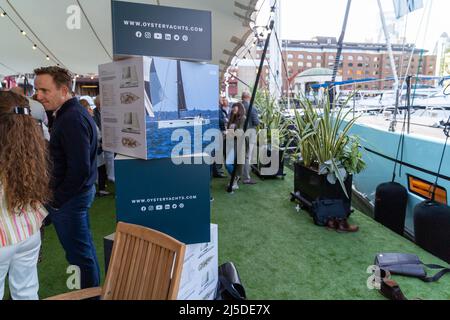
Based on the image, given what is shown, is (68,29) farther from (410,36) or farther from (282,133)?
(410,36)

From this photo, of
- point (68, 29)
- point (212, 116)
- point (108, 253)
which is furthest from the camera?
point (68, 29)

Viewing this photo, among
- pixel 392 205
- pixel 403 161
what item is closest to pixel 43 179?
pixel 392 205

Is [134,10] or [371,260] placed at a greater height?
[134,10]

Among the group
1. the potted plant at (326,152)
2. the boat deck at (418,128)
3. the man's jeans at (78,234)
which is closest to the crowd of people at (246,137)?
the potted plant at (326,152)

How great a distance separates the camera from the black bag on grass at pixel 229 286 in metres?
1.89

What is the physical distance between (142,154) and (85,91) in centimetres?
2197

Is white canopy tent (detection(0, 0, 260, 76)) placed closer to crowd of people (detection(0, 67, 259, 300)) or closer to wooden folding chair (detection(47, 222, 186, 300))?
crowd of people (detection(0, 67, 259, 300))

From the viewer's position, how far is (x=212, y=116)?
1.53 m

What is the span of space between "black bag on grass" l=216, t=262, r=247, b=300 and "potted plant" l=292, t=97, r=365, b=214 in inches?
69.1

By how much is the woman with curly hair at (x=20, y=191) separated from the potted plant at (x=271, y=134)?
4.36 m

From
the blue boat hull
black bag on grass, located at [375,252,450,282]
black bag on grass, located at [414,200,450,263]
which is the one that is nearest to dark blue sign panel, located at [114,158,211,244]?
black bag on grass, located at [375,252,450,282]

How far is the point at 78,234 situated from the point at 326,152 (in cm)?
269
